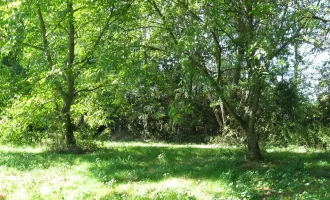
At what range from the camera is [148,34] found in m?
14.0

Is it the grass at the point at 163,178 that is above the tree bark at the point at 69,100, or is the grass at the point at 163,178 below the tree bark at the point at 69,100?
below

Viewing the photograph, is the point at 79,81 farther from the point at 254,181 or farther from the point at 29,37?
the point at 254,181

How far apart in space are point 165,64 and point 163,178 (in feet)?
19.6

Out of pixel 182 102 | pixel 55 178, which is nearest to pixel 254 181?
pixel 182 102

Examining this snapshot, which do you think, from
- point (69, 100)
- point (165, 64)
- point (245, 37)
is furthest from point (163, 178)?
point (69, 100)

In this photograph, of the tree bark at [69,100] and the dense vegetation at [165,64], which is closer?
the dense vegetation at [165,64]

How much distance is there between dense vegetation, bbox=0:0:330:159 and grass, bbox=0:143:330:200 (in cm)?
139

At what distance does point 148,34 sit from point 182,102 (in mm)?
5477

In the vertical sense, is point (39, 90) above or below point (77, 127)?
above

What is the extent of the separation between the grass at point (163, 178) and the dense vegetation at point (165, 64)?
1394 millimetres

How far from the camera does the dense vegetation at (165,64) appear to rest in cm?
858

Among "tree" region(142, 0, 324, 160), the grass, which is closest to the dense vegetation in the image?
"tree" region(142, 0, 324, 160)

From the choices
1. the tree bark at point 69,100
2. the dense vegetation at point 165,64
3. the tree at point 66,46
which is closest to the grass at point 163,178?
the dense vegetation at point 165,64

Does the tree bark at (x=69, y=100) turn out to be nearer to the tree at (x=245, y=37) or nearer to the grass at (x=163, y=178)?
the grass at (x=163, y=178)
